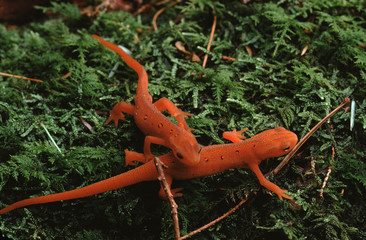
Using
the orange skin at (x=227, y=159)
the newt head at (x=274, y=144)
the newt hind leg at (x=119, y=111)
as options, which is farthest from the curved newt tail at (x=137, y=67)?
the newt head at (x=274, y=144)

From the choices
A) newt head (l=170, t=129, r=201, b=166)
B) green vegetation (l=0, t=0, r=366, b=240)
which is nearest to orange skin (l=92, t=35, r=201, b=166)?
newt head (l=170, t=129, r=201, b=166)

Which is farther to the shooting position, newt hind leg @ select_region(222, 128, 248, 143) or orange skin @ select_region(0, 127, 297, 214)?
newt hind leg @ select_region(222, 128, 248, 143)

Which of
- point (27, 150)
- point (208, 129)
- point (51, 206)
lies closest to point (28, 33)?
point (27, 150)

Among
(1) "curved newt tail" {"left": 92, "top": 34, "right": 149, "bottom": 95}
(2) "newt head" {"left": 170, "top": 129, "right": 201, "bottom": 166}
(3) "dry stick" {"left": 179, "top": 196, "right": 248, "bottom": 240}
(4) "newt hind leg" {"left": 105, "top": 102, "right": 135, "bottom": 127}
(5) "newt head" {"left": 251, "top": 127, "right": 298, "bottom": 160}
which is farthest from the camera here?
(1) "curved newt tail" {"left": 92, "top": 34, "right": 149, "bottom": 95}

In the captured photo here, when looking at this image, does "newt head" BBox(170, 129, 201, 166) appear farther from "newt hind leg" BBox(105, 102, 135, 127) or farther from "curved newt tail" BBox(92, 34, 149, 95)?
"curved newt tail" BBox(92, 34, 149, 95)

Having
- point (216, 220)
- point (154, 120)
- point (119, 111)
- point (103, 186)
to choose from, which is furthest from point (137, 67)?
point (216, 220)

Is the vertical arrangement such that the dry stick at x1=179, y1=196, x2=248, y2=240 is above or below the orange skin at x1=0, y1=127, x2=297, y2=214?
below

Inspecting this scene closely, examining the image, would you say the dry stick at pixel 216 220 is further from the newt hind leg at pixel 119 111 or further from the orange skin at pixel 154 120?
the newt hind leg at pixel 119 111

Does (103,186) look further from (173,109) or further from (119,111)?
(173,109)
